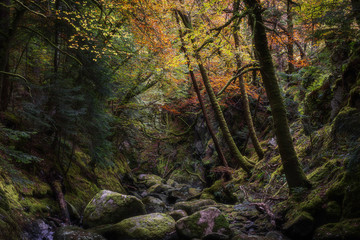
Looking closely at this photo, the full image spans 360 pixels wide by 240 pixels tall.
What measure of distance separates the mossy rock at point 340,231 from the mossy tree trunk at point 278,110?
114 centimetres

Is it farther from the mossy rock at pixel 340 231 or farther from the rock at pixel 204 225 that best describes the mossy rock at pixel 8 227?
the mossy rock at pixel 340 231

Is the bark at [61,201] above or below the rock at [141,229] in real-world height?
above

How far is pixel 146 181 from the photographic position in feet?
55.8

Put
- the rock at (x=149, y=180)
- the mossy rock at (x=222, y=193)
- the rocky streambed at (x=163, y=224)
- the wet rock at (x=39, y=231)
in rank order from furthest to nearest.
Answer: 1. the rock at (x=149, y=180)
2. the mossy rock at (x=222, y=193)
3. the rocky streambed at (x=163, y=224)
4. the wet rock at (x=39, y=231)

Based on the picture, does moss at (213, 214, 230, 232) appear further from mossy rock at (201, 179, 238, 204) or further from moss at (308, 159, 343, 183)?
mossy rock at (201, 179, 238, 204)

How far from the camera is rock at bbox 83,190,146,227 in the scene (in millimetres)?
6523

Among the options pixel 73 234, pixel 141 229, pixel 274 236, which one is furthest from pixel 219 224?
pixel 73 234

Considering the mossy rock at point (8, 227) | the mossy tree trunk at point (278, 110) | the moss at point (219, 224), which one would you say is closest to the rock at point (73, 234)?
the mossy rock at point (8, 227)

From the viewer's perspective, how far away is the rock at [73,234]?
511cm

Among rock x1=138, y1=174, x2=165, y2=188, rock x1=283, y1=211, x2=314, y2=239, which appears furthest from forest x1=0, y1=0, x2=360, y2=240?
rock x1=138, y1=174, x2=165, y2=188

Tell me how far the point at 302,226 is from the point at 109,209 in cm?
532

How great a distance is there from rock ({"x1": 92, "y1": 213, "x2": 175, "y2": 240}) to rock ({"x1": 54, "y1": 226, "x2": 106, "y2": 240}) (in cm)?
35

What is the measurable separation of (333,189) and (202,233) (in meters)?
2.88

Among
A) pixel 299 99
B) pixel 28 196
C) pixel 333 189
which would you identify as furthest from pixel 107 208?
pixel 299 99
